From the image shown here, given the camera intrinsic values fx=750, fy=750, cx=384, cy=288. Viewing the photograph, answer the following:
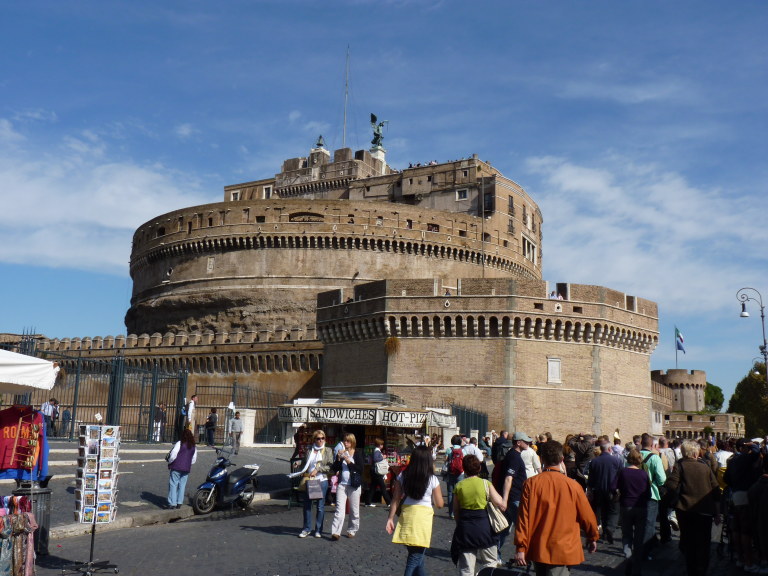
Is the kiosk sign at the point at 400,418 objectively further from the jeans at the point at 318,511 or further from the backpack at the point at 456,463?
the jeans at the point at 318,511

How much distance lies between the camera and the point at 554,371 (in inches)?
1091

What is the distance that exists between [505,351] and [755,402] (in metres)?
30.5

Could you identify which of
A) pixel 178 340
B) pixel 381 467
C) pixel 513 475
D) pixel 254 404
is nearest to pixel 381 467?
pixel 381 467

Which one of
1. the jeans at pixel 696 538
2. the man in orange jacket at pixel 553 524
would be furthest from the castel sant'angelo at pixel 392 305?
the man in orange jacket at pixel 553 524

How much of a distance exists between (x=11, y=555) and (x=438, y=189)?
47.7 meters

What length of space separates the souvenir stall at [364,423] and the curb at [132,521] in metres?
2.21

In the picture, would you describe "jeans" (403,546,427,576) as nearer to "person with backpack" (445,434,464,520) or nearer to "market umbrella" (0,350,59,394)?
"market umbrella" (0,350,59,394)

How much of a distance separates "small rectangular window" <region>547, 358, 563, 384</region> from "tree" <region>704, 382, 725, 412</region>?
63.1 meters

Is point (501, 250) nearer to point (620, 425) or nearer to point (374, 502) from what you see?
point (620, 425)

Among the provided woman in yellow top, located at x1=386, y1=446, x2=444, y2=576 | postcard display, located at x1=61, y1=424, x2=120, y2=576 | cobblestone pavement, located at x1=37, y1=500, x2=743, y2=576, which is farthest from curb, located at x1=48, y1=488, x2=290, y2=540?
woman in yellow top, located at x1=386, y1=446, x2=444, y2=576

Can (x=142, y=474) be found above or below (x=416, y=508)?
below

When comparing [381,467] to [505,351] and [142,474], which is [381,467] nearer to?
[142,474]

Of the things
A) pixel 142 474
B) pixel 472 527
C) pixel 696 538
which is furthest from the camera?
pixel 142 474

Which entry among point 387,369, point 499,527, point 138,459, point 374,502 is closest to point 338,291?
point 387,369
